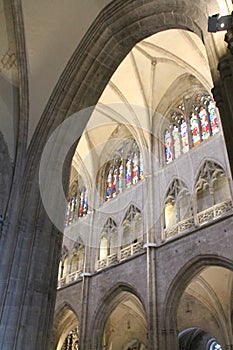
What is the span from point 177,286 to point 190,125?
20.0 feet

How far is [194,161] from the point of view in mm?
13250

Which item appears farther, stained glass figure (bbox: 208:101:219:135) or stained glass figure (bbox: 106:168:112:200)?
stained glass figure (bbox: 106:168:112:200)

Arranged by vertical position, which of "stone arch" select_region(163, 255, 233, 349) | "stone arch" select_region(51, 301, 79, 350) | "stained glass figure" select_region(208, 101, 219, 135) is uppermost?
"stained glass figure" select_region(208, 101, 219, 135)

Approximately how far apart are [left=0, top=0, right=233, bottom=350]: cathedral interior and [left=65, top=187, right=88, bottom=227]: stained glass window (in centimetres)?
10

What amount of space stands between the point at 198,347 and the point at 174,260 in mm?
6937

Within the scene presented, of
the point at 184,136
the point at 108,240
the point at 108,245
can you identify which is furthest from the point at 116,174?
the point at 184,136

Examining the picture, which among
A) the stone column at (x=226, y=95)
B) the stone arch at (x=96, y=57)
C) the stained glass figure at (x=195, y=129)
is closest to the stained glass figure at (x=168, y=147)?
the stained glass figure at (x=195, y=129)

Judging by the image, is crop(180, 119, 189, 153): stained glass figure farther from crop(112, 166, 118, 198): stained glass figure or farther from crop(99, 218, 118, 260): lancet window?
crop(99, 218, 118, 260): lancet window

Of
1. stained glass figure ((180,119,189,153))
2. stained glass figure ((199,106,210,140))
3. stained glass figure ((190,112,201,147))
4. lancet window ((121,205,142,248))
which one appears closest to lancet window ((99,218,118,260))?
lancet window ((121,205,142,248))

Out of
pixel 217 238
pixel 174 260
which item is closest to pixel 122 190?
pixel 174 260

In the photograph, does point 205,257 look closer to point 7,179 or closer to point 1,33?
point 7,179

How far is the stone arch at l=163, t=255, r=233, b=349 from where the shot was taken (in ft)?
35.6

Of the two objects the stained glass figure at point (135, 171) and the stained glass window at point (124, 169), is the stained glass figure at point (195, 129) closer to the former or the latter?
the stained glass window at point (124, 169)

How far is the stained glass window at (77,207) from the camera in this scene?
19156 mm
